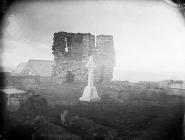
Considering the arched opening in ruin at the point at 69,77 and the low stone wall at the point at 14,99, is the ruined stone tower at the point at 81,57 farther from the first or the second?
the low stone wall at the point at 14,99

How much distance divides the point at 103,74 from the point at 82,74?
93.9 inches

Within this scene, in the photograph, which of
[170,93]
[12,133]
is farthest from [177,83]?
[12,133]

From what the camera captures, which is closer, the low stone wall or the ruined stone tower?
the low stone wall

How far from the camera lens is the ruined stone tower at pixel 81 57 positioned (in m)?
21.3

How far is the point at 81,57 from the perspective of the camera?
21672 millimetres

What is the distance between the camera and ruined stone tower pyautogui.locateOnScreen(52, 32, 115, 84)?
21.3 metres

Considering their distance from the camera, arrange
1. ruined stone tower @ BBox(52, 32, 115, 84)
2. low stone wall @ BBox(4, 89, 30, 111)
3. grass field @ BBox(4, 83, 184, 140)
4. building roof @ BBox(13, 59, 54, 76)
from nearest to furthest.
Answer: grass field @ BBox(4, 83, 184, 140) → low stone wall @ BBox(4, 89, 30, 111) → ruined stone tower @ BBox(52, 32, 115, 84) → building roof @ BBox(13, 59, 54, 76)

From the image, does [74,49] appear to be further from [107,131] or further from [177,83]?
[107,131]

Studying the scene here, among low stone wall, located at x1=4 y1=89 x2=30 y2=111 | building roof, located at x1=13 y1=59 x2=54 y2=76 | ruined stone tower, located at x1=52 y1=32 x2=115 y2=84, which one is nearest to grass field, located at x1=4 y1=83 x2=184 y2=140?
low stone wall, located at x1=4 y1=89 x2=30 y2=111

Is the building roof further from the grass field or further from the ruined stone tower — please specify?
the grass field

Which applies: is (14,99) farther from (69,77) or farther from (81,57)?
(81,57)

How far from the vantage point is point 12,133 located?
17.7ft

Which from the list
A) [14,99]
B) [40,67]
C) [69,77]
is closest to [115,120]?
[14,99]

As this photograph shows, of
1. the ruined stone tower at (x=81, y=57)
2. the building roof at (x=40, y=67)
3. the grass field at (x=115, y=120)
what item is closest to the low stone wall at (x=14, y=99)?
the grass field at (x=115, y=120)
